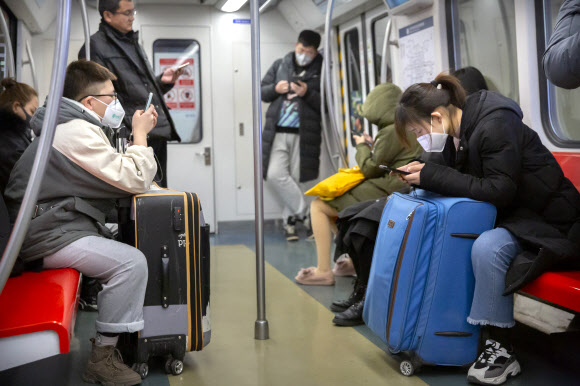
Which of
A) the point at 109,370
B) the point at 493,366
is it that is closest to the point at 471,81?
the point at 493,366

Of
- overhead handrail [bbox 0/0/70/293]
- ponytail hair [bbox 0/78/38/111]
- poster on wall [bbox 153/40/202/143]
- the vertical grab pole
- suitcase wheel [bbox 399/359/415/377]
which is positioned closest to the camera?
overhead handrail [bbox 0/0/70/293]

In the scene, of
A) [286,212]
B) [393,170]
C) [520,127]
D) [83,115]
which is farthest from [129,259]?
[286,212]

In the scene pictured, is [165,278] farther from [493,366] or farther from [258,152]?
[493,366]

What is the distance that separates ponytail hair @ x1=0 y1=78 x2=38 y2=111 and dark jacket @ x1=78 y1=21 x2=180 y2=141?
0.60 metres

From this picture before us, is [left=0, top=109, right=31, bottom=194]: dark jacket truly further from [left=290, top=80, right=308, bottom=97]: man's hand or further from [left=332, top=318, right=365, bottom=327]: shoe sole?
[left=290, top=80, right=308, bottom=97]: man's hand

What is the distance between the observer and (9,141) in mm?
3877

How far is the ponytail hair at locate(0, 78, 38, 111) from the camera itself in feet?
14.9

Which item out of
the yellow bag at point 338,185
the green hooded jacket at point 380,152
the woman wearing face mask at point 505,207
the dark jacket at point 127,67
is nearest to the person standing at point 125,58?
the dark jacket at point 127,67

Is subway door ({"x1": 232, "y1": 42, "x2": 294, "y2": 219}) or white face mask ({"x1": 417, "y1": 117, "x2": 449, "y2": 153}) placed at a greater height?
subway door ({"x1": 232, "y1": 42, "x2": 294, "y2": 219})

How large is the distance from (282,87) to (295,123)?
448mm

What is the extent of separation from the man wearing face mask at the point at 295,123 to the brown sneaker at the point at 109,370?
4.85 m

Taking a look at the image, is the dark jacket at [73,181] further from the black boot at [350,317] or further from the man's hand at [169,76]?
the man's hand at [169,76]

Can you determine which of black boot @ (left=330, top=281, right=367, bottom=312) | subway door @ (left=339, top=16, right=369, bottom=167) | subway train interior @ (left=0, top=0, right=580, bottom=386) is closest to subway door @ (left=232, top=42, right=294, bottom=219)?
subway train interior @ (left=0, top=0, right=580, bottom=386)

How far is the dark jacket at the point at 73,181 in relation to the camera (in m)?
2.73
